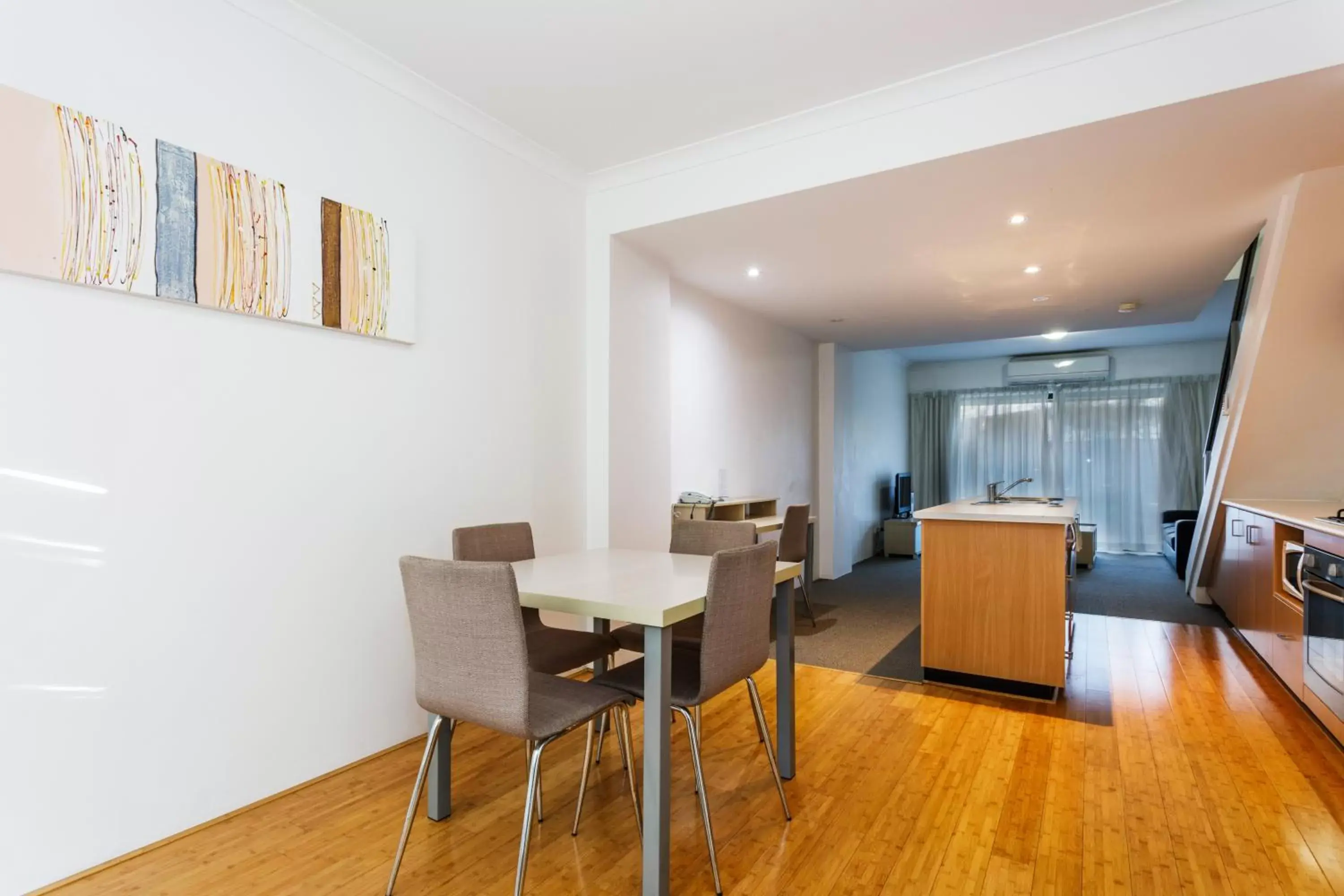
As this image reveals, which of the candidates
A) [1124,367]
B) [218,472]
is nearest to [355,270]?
[218,472]

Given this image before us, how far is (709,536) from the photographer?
3.06 m

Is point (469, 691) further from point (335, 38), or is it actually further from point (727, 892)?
point (335, 38)

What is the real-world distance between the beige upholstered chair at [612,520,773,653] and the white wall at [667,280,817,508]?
0.76 meters

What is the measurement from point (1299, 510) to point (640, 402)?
3.66 metres

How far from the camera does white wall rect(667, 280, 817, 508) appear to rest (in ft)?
15.9

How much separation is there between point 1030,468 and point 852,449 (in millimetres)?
3276

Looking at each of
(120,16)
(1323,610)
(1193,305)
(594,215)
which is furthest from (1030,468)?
(120,16)

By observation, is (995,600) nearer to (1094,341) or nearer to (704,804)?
(704,804)

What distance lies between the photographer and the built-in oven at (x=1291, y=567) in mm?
3221

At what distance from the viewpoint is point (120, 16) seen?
6.51 feet

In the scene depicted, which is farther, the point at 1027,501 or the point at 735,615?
the point at 1027,501

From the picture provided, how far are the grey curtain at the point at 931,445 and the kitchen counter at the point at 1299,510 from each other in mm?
5252

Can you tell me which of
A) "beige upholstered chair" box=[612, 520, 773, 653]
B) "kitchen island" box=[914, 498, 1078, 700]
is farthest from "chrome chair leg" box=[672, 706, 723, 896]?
"kitchen island" box=[914, 498, 1078, 700]

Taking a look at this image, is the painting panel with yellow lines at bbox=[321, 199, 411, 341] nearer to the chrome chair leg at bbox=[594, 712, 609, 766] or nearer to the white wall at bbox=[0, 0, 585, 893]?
the white wall at bbox=[0, 0, 585, 893]
